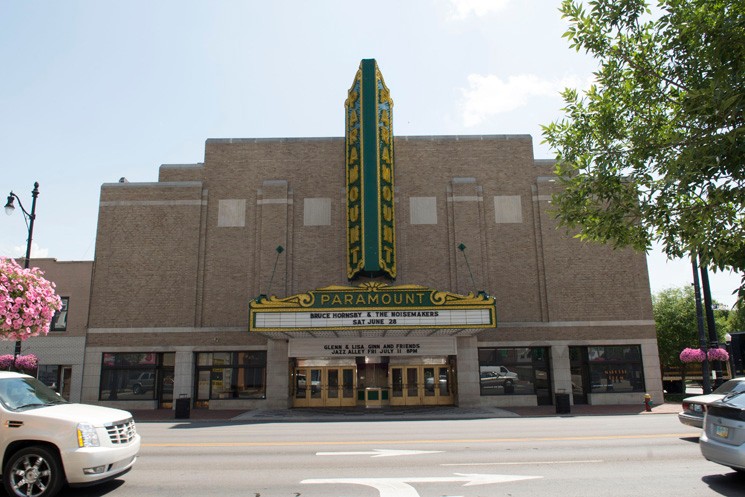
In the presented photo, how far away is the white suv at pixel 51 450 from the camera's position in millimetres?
7891

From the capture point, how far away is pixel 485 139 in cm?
3181

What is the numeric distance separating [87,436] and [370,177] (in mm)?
21757

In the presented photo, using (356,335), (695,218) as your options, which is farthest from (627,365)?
(695,218)

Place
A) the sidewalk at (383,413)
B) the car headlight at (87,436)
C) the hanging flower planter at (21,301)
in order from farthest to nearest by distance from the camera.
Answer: the sidewalk at (383,413)
the hanging flower planter at (21,301)
the car headlight at (87,436)

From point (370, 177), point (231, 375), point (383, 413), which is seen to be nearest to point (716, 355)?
point (383, 413)

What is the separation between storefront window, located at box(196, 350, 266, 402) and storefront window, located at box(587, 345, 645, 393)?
17673mm

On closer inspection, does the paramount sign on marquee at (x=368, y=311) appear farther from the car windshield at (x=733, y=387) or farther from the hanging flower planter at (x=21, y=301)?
the hanging flower planter at (x=21, y=301)

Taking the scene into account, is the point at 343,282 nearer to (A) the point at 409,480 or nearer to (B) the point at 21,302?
(B) the point at 21,302

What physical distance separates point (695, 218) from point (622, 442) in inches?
267

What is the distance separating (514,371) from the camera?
94.6 feet

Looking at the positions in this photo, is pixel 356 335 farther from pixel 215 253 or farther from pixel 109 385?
pixel 109 385

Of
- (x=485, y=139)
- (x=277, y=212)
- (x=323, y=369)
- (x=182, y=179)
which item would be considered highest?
(x=485, y=139)

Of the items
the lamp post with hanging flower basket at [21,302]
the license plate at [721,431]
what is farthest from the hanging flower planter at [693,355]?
the lamp post with hanging flower basket at [21,302]

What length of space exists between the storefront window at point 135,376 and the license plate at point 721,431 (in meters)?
26.2
